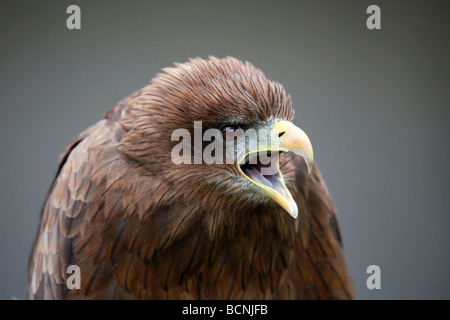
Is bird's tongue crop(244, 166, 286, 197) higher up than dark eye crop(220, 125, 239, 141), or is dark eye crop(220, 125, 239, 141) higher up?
dark eye crop(220, 125, 239, 141)

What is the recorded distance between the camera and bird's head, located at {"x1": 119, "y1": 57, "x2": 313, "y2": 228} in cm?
110

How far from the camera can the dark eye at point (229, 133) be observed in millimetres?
1107

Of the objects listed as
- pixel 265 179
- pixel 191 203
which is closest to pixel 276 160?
pixel 265 179

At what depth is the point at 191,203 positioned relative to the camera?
1163mm

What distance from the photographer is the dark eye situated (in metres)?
1.11

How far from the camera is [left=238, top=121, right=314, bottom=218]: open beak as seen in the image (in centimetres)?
106

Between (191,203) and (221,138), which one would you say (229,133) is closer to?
(221,138)

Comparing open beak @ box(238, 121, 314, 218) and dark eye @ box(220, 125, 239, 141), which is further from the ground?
dark eye @ box(220, 125, 239, 141)

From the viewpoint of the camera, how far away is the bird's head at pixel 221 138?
43.3 inches

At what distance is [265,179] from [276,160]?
0.05 meters

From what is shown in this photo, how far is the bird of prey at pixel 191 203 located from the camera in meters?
1.12

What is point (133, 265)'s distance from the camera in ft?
4.17

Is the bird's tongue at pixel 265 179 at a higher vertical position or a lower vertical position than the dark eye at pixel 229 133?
lower
